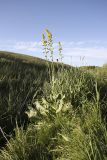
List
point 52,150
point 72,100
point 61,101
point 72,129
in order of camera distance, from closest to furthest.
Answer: point 52,150 → point 72,129 → point 61,101 → point 72,100

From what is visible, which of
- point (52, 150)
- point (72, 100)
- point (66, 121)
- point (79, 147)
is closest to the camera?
point (79, 147)

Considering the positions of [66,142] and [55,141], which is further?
[55,141]

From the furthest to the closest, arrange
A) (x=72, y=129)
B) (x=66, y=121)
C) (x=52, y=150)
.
→ (x=66, y=121), (x=72, y=129), (x=52, y=150)

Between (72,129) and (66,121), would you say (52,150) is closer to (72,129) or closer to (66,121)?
(72,129)

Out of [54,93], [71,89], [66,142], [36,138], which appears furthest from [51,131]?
[71,89]

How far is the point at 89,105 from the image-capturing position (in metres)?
5.08

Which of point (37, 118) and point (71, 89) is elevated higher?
point (71, 89)

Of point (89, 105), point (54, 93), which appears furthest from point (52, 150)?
point (54, 93)

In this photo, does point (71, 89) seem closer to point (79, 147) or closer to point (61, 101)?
point (61, 101)

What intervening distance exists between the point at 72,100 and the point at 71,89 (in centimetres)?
31

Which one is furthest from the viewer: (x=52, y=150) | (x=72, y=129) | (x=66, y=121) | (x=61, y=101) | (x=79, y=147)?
(x=61, y=101)

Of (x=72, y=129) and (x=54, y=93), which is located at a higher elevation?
(x=54, y=93)

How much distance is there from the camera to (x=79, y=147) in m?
3.76

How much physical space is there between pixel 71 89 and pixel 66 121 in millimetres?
1296
